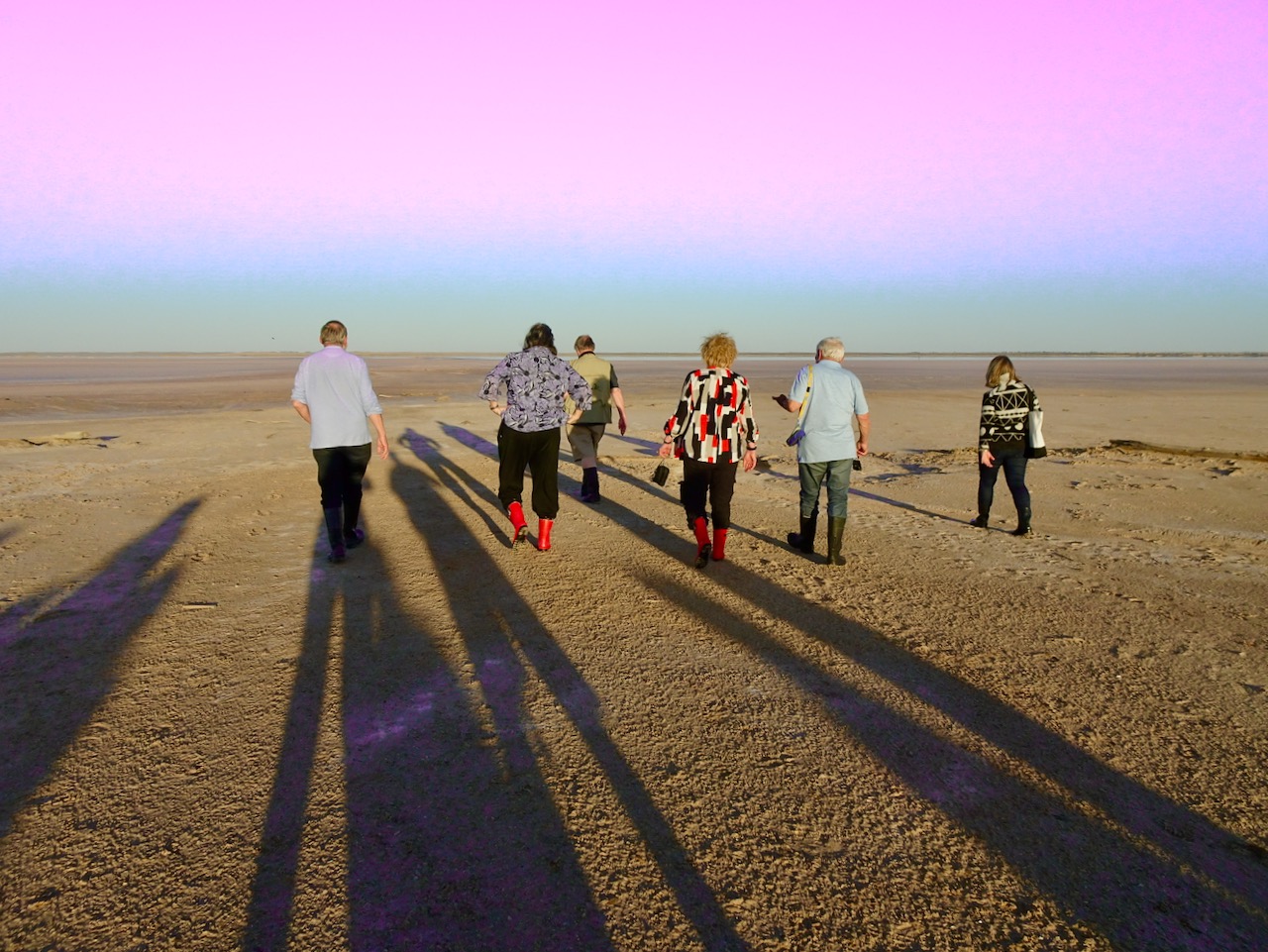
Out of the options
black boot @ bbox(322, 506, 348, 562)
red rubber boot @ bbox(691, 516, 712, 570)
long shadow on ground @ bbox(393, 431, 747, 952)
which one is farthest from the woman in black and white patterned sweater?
black boot @ bbox(322, 506, 348, 562)

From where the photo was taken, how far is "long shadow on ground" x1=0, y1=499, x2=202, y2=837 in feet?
9.52

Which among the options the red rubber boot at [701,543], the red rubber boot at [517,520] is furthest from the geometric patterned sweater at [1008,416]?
the red rubber boot at [517,520]

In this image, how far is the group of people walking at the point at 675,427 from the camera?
5.48 metres

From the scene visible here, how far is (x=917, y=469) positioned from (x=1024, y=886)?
8467 mm

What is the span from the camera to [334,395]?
561 centimetres

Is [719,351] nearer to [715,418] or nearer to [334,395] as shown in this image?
[715,418]

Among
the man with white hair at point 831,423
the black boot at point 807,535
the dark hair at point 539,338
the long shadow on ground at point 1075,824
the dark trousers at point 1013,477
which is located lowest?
the long shadow on ground at point 1075,824

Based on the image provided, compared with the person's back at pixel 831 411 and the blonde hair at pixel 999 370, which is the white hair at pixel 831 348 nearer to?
the person's back at pixel 831 411

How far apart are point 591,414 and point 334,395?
3096mm

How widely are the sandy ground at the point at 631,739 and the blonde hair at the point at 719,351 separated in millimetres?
1626

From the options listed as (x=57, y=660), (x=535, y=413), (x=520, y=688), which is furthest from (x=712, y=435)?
(x=57, y=660)

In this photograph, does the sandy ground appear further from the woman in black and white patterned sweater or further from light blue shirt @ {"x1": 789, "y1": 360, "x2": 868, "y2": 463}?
light blue shirt @ {"x1": 789, "y1": 360, "x2": 868, "y2": 463}

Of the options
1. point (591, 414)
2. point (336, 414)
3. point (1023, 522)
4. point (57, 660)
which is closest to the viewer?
point (57, 660)

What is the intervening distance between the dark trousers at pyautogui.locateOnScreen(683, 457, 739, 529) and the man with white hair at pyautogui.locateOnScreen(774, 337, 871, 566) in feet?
1.99
